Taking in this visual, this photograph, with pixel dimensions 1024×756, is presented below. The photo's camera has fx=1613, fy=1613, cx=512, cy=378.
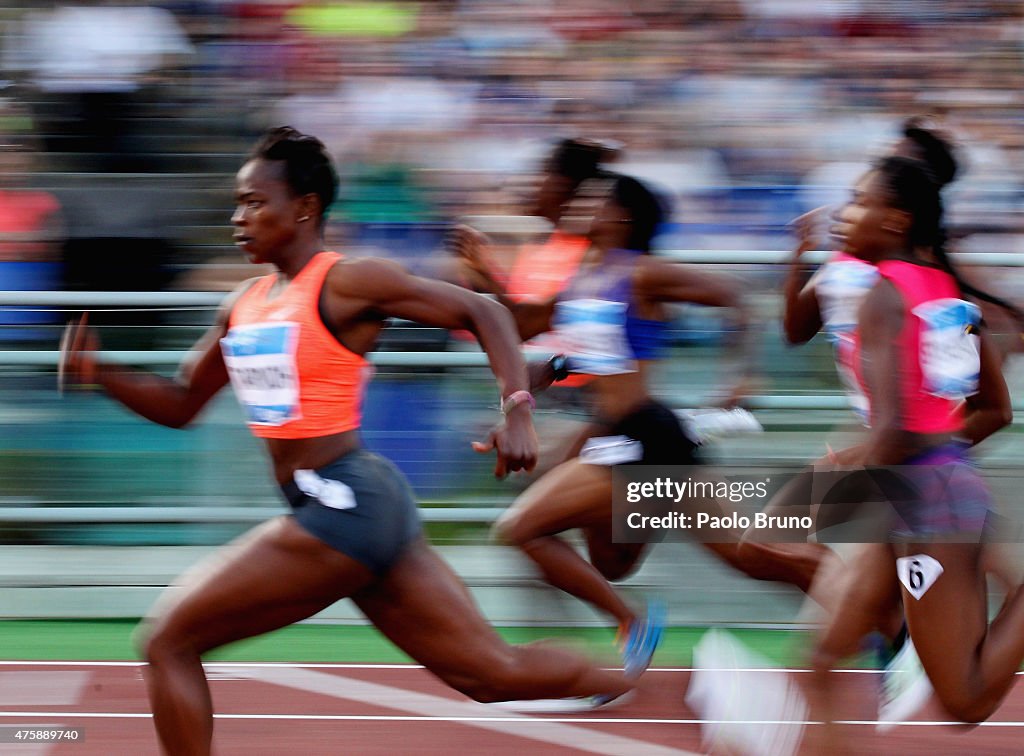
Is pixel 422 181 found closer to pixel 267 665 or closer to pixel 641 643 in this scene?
pixel 267 665

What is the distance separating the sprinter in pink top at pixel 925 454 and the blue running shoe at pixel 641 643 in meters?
1.46

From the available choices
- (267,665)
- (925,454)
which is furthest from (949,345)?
(267,665)

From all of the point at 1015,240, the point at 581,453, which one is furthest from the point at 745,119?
the point at 581,453

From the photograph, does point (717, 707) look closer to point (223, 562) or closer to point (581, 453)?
point (581, 453)

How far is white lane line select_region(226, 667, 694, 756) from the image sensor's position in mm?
5199

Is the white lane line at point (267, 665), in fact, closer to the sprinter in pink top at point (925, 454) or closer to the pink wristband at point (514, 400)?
the sprinter in pink top at point (925, 454)

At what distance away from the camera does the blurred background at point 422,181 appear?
6746mm

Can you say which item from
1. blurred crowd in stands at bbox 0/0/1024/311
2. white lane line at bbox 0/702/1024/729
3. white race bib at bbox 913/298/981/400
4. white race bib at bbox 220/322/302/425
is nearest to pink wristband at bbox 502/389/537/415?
white race bib at bbox 220/322/302/425

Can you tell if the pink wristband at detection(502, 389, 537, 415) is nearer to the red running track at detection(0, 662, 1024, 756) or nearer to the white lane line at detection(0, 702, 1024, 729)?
the red running track at detection(0, 662, 1024, 756)

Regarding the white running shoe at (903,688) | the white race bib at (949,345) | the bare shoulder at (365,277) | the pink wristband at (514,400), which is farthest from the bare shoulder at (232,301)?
the white running shoe at (903,688)

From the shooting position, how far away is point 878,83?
27.9 ft

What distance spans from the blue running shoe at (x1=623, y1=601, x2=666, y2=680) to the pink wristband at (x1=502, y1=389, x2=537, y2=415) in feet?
6.54

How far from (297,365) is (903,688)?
215 centimetres

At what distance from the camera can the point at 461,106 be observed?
823 centimetres
